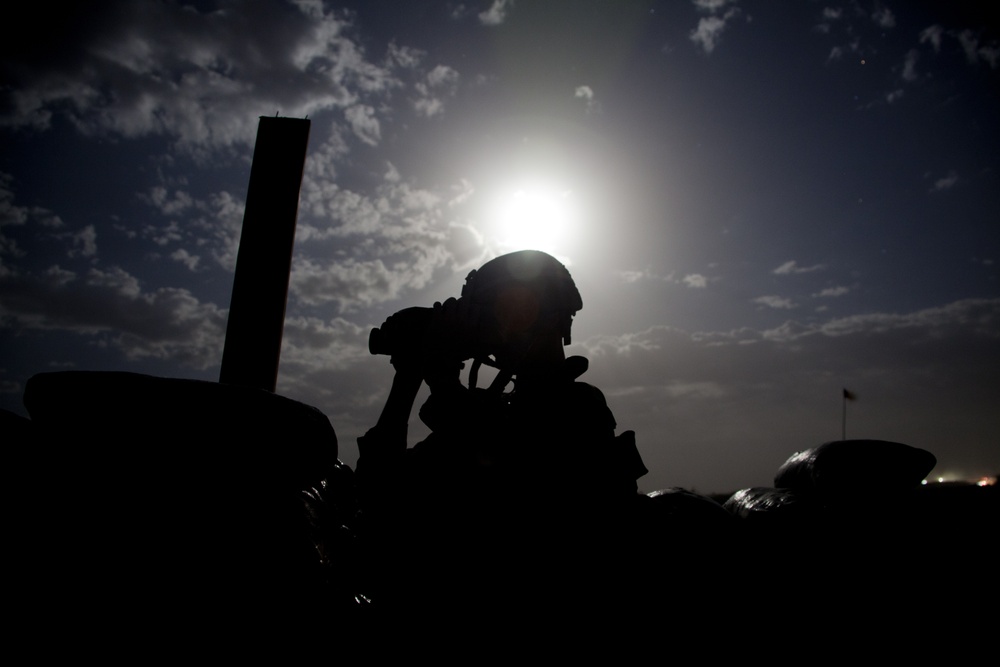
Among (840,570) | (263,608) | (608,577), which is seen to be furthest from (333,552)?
(840,570)

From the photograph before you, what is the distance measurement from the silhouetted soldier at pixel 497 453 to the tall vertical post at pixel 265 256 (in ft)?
2.13

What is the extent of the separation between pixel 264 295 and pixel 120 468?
1.52m

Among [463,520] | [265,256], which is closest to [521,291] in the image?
[463,520]

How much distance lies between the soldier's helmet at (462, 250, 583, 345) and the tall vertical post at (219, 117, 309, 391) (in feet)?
3.55

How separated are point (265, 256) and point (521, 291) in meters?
1.45

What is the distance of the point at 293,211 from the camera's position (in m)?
2.95

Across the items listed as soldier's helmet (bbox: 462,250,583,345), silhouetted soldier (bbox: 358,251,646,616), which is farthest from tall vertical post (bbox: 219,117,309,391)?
soldier's helmet (bbox: 462,250,583,345)

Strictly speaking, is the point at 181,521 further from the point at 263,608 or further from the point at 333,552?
the point at 333,552

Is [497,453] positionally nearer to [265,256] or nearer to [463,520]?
[463,520]

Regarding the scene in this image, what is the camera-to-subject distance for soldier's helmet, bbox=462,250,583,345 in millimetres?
2557

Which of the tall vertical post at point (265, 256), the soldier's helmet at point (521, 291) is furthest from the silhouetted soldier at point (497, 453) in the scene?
the tall vertical post at point (265, 256)

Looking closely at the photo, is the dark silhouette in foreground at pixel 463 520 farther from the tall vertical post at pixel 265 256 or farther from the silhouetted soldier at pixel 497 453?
the tall vertical post at pixel 265 256

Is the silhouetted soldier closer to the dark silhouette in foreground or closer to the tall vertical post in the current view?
the dark silhouette in foreground

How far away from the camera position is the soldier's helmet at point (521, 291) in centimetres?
256
